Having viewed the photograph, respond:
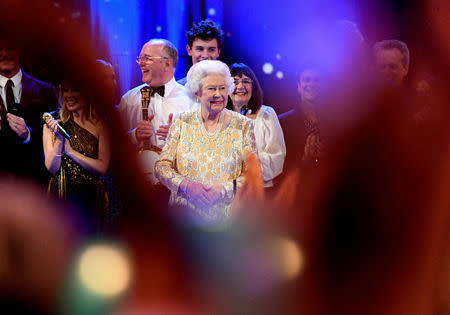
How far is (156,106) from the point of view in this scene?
8.05ft

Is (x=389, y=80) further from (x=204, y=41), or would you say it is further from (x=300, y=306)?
(x=300, y=306)

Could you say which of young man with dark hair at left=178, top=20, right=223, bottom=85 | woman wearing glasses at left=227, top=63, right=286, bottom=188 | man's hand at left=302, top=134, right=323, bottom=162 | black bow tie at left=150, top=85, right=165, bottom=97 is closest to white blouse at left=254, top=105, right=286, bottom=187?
woman wearing glasses at left=227, top=63, right=286, bottom=188

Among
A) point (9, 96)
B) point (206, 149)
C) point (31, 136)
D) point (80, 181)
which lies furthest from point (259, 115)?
point (9, 96)

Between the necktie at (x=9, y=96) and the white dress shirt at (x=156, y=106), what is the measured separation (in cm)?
53

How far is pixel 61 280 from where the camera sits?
8.75ft

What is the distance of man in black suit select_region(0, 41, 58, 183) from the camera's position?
2469 millimetres

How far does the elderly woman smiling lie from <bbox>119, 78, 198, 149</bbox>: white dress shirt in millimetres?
133

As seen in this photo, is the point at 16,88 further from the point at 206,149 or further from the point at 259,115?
the point at 259,115

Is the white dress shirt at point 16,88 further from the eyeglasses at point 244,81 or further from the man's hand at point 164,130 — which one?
the eyeglasses at point 244,81

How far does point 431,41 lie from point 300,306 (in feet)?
5.24

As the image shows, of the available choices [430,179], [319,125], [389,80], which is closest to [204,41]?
[319,125]

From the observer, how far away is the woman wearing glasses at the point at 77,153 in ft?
8.07

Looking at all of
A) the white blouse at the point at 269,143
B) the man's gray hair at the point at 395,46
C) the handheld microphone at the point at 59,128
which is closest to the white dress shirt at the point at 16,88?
the handheld microphone at the point at 59,128

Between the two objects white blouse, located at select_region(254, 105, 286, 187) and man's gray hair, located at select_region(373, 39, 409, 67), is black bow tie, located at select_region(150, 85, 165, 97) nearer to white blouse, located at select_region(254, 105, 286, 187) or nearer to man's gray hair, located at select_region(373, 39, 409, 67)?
white blouse, located at select_region(254, 105, 286, 187)
